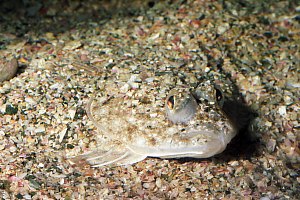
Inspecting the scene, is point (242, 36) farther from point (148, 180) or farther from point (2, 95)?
point (2, 95)

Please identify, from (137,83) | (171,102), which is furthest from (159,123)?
(137,83)

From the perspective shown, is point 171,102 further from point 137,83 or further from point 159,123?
point 137,83

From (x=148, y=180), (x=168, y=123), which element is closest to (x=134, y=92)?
(x=168, y=123)

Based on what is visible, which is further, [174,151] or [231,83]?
[231,83]

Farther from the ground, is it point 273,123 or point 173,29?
point 173,29

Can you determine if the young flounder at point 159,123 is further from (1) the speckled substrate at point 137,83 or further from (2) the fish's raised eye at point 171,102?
(1) the speckled substrate at point 137,83

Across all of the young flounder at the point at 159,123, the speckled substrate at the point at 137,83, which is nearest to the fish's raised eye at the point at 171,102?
the young flounder at the point at 159,123

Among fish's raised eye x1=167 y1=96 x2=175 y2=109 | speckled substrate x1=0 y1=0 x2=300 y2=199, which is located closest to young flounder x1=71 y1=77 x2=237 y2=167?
fish's raised eye x1=167 y1=96 x2=175 y2=109
